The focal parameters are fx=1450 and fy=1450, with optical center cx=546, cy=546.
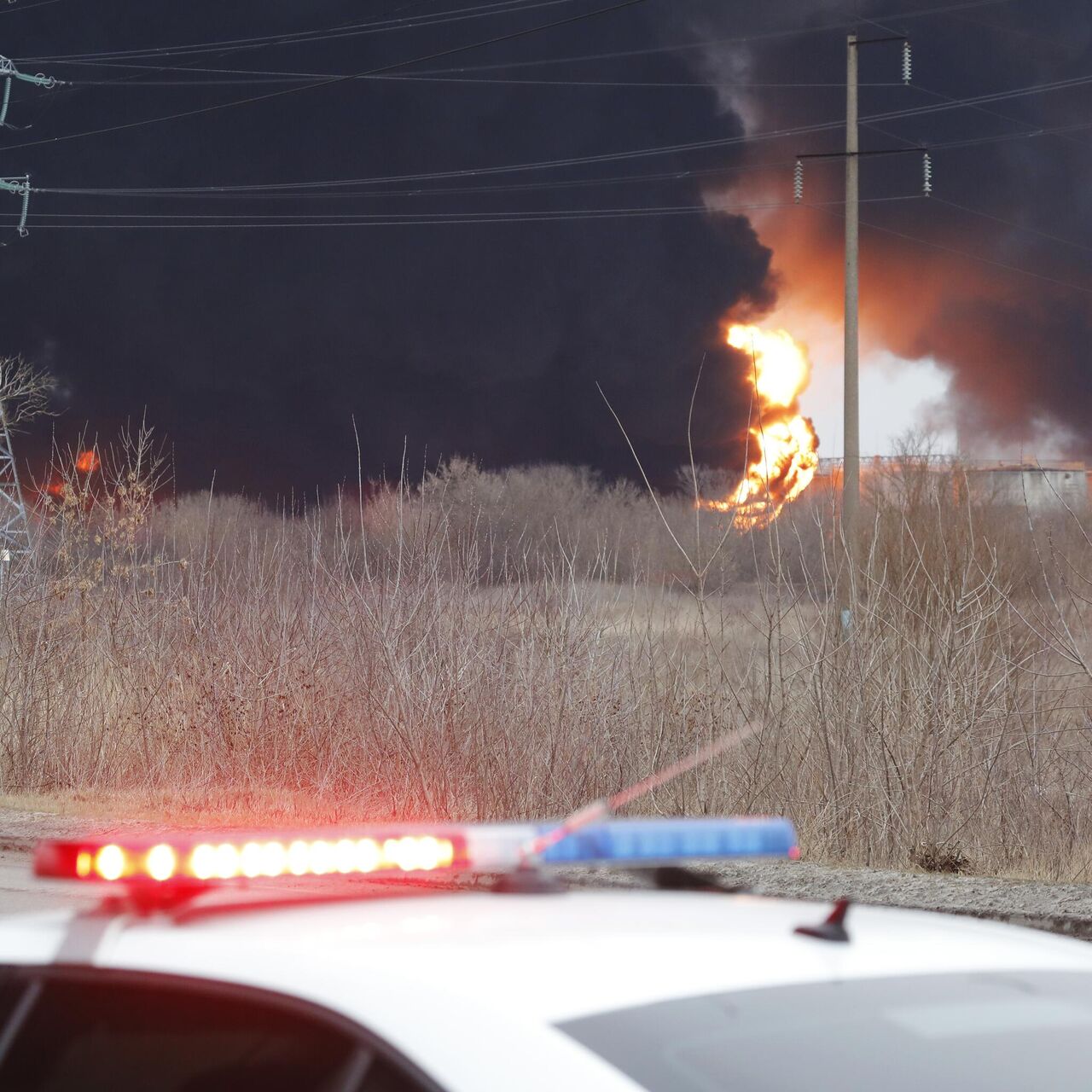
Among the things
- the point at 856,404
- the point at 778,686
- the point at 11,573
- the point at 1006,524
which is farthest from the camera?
the point at 1006,524

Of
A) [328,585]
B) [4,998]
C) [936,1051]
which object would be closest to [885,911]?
[936,1051]

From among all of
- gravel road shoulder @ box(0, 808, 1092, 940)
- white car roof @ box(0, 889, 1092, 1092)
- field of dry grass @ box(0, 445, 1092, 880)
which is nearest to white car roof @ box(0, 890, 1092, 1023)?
white car roof @ box(0, 889, 1092, 1092)

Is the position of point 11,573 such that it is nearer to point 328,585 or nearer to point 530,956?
point 328,585

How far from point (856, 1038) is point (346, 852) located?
668 millimetres

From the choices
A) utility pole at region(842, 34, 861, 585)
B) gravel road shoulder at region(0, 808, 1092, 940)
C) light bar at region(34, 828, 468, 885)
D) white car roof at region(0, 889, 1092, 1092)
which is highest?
utility pole at region(842, 34, 861, 585)

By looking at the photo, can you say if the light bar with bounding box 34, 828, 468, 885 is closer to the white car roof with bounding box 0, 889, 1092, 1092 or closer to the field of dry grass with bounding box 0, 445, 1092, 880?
Result: the white car roof with bounding box 0, 889, 1092, 1092

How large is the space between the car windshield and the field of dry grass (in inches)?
300

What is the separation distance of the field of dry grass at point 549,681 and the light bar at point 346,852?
24.8ft

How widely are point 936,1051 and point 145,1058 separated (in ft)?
3.76

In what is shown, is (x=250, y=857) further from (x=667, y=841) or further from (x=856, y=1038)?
(x=856, y=1038)

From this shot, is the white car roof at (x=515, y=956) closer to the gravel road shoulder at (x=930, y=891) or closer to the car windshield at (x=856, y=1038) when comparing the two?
the car windshield at (x=856, y=1038)

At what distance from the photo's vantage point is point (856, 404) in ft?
81.6

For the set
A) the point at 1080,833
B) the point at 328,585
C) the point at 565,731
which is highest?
the point at 328,585

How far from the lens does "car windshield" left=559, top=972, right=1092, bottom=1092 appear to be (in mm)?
1396
